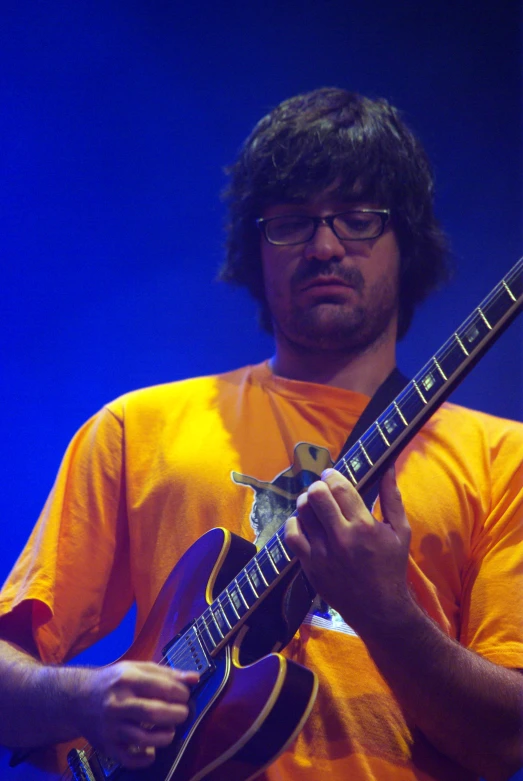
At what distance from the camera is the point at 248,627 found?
102 centimetres

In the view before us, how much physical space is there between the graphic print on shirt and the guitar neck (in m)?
0.09

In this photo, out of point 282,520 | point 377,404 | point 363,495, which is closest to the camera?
point 363,495

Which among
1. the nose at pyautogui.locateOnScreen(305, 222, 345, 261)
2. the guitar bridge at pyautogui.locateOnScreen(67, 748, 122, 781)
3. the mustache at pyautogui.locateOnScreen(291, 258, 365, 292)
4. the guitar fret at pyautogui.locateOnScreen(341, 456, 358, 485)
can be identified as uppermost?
the nose at pyautogui.locateOnScreen(305, 222, 345, 261)

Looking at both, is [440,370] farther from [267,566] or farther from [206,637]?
[206,637]

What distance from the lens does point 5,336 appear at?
4.76ft

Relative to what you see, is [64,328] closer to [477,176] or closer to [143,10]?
[143,10]

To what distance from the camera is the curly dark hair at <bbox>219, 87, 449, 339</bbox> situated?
4.54ft

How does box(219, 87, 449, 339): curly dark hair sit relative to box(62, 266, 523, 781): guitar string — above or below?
above

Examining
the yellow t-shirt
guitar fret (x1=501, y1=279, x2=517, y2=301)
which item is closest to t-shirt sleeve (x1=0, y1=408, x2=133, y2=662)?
the yellow t-shirt

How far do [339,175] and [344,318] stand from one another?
254mm

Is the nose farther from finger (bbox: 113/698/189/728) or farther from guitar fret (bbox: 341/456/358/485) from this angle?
finger (bbox: 113/698/189/728)

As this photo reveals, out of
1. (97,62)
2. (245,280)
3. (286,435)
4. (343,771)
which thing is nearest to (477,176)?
(245,280)

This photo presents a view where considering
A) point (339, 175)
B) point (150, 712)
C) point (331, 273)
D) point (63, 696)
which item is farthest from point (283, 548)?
point (339, 175)

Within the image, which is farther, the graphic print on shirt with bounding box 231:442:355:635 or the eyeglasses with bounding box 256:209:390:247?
the eyeglasses with bounding box 256:209:390:247
